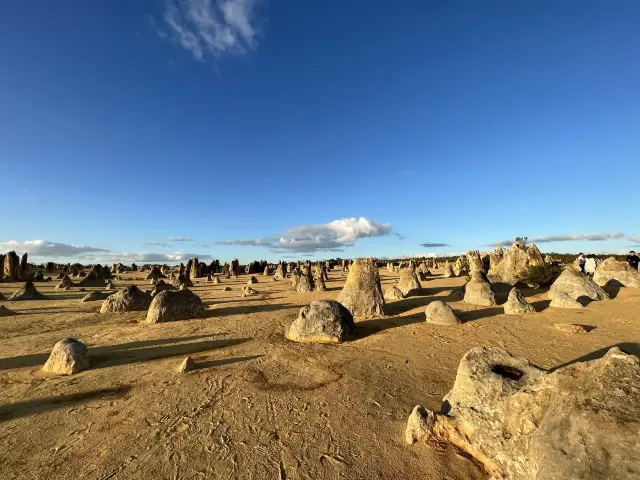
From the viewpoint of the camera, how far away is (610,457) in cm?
234

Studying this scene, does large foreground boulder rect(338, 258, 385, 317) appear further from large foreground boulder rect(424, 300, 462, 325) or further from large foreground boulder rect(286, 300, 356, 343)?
large foreground boulder rect(286, 300, 356, 343)

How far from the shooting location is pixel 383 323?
10.9 m

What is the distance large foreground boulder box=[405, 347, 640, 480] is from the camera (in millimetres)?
2416

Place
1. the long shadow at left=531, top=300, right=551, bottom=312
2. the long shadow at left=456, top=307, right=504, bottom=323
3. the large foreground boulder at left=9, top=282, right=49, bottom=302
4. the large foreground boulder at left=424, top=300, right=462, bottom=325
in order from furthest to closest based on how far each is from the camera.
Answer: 1. the large foreground boulder at left=9, top=282, right=49, bottom=302
2. the long shadow at left=531, top=300, right=551, bottom=312
3. the long shadow at left=456, top=307, right=504, bottom=323
4. the large foreground boulder at left=424, top=300, right=462, bottom=325

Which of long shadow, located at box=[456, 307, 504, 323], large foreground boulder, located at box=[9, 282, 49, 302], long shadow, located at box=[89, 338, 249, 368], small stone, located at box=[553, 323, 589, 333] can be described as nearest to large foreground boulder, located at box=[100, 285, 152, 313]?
long shadow, located at box=[89, 338, 249, 368]

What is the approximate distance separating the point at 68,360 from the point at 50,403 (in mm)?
1692

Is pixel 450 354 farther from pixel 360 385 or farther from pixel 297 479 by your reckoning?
pixel 297 479

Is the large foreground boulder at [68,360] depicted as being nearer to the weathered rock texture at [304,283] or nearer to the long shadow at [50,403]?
the long shadow at [50,403]

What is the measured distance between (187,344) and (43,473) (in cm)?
525

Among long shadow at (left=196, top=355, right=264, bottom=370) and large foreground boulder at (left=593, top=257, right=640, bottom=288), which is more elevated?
large foreground boulder at (left=593, top=257, right=640, bottom=288)

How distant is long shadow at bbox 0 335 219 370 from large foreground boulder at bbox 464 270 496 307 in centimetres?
1070

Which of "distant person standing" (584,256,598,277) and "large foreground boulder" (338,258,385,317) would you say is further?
"distant person standing" (584,256,598,277)

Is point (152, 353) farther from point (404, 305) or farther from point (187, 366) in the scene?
point (404, 305)

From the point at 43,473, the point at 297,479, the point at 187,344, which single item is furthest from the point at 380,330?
the point at 43,473
